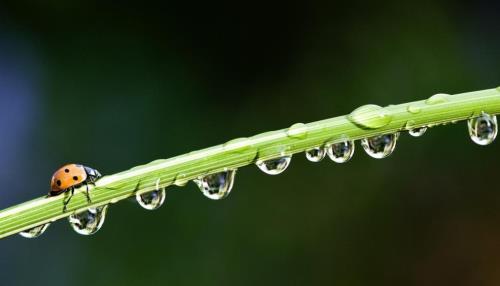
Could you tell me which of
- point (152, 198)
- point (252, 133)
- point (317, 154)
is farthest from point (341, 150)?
point (252, 133)

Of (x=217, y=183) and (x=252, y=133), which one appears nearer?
(x=217, y=183)

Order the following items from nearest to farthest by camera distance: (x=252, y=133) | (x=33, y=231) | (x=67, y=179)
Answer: (x=33, y=231) → (x=67, y=179) → (x=252, y=133)

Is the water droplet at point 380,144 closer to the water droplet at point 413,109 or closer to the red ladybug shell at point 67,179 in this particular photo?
the water droplet at point 413,109

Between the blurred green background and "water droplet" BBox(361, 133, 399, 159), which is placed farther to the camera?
the blurred green background

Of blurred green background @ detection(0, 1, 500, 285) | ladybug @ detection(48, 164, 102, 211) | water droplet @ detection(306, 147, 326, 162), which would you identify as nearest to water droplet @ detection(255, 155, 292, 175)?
water droplet @ detection(306, 147, 326, 162)

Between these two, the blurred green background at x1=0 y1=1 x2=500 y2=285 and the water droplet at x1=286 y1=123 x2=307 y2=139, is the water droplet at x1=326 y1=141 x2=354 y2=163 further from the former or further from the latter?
the blurred green background at x1=0 y1=1 x2=500 y2=285

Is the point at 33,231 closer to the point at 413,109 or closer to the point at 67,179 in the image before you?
the point at 67,179

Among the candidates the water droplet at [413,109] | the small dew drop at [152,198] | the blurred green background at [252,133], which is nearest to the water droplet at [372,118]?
the water droplet at [413,109]
